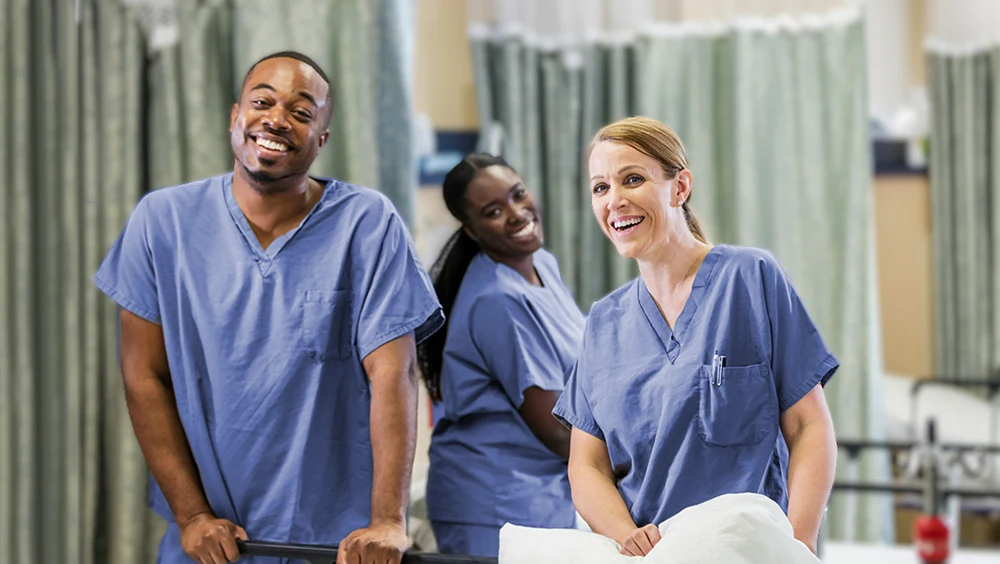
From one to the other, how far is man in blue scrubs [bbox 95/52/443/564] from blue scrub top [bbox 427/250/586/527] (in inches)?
9.4

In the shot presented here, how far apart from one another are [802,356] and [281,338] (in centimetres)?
83

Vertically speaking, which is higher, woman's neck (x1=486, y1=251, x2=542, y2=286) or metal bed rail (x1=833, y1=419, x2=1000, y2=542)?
woman's neck (x1=486, y1=251, x2=542, y2=286)

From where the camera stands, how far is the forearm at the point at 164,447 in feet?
5.70

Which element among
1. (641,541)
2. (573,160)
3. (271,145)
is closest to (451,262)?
(271,145)

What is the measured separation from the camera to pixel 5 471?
6.63 feet

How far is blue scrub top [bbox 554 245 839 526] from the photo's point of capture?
4.78 ft

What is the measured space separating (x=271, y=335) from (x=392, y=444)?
278mm

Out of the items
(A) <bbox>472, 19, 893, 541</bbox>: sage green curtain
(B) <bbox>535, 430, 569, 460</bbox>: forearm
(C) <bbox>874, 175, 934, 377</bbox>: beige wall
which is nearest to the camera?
(B) <bbox>535, 430, 569, 460</bbox>: forearm

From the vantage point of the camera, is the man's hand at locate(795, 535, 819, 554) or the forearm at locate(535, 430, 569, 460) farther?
the forearm at locate(535, 430, 569, 460)

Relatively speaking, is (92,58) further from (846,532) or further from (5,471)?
(846,532)

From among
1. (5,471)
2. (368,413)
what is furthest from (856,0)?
(5,471)

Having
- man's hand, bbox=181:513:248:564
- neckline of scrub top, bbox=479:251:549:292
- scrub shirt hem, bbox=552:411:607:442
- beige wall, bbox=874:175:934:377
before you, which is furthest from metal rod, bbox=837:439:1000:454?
man's hand, bbox=181:513:248:564

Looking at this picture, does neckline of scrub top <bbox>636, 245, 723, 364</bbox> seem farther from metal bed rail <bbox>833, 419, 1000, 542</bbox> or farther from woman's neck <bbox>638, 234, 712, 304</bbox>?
metal bed rail <bbox>833, 419, 1000, 542</bbox>

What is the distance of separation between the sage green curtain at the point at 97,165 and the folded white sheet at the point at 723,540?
120cm
